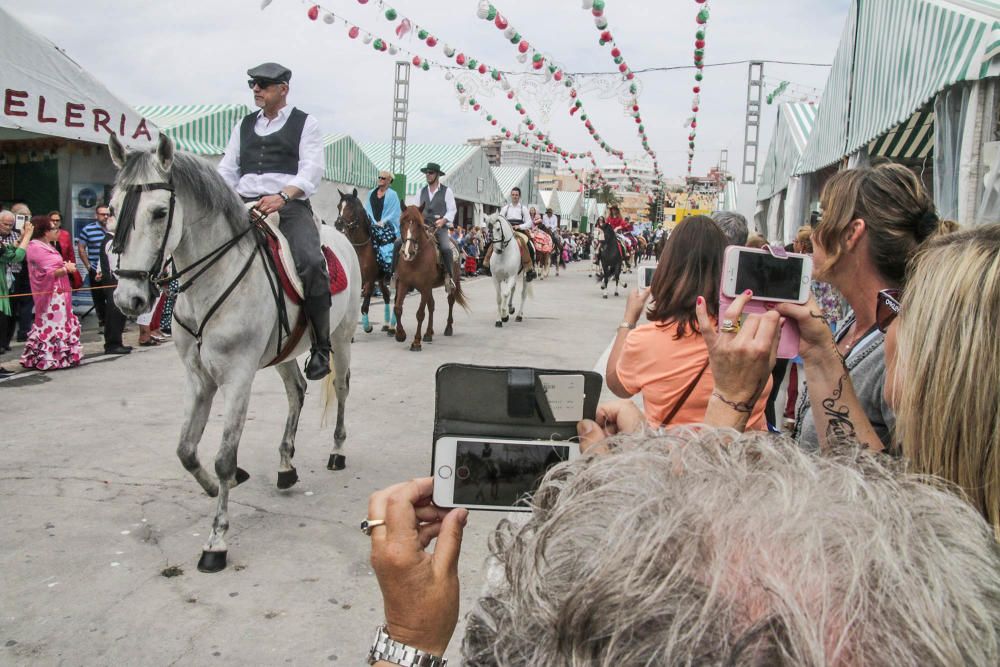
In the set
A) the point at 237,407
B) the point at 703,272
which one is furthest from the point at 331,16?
the point at 703,272

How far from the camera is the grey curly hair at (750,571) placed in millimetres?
634

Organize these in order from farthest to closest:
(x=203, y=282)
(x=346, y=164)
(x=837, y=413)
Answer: (x=346, y=164), (x=203, y=282), (x=837, y=413)

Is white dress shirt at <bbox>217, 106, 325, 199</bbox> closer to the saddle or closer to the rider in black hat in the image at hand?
the saddle

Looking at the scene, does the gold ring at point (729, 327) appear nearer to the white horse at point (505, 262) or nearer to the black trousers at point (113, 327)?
the black trousers at point (113, 327)

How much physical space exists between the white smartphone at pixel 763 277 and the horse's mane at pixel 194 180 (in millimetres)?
3059

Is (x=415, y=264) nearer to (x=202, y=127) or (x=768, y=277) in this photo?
(x=202, y=127)

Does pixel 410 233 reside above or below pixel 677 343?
above

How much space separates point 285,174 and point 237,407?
5.89 ft

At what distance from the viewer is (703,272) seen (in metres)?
2.47

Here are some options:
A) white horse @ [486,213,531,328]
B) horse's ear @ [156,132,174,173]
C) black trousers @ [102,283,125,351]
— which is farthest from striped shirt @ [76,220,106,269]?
horse's ear @ [156,132,174,173]

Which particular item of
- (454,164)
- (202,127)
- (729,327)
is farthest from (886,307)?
(454,164)

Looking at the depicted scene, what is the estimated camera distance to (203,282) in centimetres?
397

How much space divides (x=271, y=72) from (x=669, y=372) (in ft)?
11.9

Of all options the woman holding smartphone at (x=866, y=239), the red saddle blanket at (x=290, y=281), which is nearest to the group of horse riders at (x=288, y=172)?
the red saddle blanket at (x=290, y=281)
